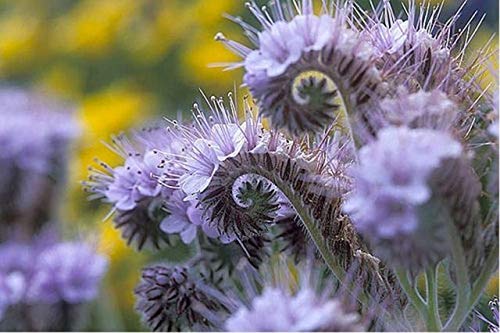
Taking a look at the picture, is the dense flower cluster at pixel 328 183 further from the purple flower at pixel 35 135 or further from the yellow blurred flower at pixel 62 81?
the yellow blurred flower at pixel 62 81

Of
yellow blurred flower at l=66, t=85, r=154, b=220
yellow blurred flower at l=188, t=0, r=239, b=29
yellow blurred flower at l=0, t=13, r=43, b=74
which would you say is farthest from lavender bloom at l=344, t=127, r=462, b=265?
yellow blurred flower at l=0, t=13, r=43, b=74

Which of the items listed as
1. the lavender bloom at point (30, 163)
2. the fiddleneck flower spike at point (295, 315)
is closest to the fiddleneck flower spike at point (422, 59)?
the fiddleneck flower spike at point (295, 315)

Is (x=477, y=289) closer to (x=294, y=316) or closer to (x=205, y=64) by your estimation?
(x=294, y=316)

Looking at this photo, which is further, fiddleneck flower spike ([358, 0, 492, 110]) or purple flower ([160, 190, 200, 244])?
purple flower ([160, 190, 200, 244])

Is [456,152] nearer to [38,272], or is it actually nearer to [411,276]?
[411,276]

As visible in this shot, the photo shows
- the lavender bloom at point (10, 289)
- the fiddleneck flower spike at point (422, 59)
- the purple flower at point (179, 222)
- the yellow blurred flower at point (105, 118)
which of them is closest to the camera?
the fiddleneck flower spike at point (422, 59)

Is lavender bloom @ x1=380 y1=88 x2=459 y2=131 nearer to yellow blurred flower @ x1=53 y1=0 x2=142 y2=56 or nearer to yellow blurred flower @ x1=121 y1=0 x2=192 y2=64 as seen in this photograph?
yellow blurred flower @ x1=121 y1=0 x2=192 y2=64

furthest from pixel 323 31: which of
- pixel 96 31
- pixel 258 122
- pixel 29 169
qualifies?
pixel 96 31
